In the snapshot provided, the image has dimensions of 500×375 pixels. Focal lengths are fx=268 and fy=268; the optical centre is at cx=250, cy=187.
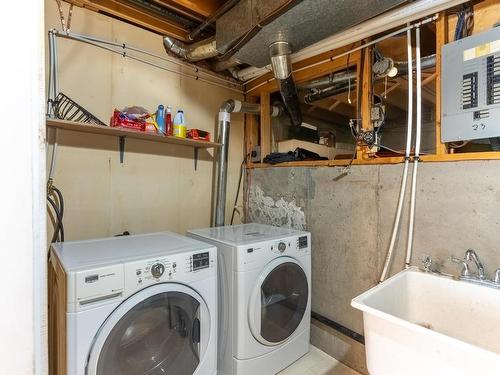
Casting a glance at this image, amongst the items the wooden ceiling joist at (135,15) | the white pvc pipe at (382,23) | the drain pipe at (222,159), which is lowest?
the drain pipe at (222,159)

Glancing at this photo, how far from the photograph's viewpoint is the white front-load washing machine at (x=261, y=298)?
1.64 meters

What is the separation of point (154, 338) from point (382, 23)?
2.15m

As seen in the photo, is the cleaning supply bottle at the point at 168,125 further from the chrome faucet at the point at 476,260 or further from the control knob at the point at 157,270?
the chrome faucet at the point at 476,260

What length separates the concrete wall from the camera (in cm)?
141

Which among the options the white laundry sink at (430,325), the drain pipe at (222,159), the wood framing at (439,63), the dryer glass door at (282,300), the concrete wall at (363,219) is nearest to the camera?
the white laundry sink at (430,325)

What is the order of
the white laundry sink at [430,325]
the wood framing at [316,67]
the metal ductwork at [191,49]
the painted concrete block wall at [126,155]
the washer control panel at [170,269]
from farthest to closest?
the metal ductwork at [191,49] → the wood framing at [316,67] → the painted concrete block wall at [126,155] → the washer control panel at [170,269] → the white laundry sink at [430,325]

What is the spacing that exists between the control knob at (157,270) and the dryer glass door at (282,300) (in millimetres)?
683

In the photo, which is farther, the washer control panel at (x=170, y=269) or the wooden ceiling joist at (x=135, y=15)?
the wooden ceiling joist at (x=135, y=15)

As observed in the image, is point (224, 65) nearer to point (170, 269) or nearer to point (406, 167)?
point (406, 167)

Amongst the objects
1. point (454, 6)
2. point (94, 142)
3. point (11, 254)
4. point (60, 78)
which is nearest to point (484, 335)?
point (454, 6)

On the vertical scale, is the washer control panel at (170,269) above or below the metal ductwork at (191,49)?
below

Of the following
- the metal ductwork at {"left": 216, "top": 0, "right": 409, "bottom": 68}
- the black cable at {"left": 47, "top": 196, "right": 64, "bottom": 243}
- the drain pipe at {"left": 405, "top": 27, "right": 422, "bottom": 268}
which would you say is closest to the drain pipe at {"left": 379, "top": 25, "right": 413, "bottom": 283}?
the drain pipe at {"left": 405, "top": 27, "right": 422, "bottom": 268}

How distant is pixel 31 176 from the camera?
0.68 metres

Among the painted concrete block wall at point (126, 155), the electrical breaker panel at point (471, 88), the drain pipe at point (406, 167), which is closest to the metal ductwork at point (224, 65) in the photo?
the painted concrete block wall at point (126, 155)
